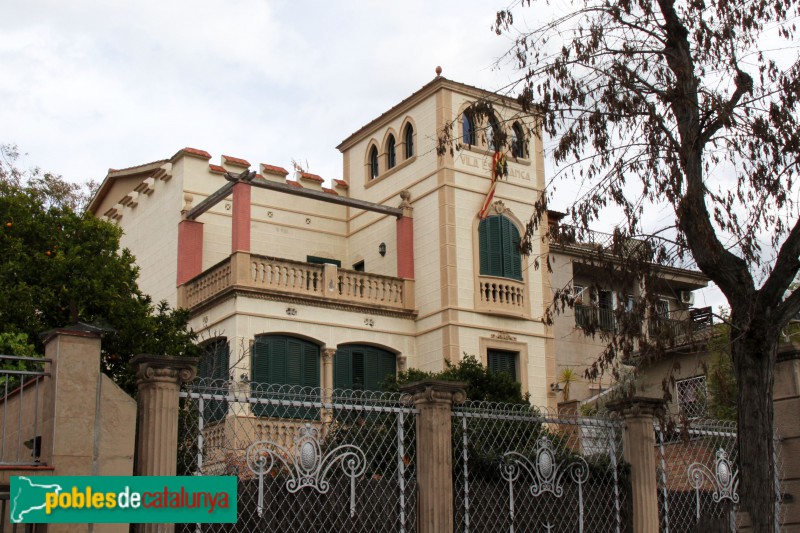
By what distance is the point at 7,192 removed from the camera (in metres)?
18.0

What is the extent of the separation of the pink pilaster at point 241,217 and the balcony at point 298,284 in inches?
11.1

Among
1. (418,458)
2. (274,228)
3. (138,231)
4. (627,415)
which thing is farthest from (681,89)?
(138,231)

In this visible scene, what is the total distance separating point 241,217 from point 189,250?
267cm

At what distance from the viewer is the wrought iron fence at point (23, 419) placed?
7758mm

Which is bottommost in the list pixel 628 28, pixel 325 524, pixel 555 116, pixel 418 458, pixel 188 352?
pixel 325 524

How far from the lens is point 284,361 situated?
21.7 m

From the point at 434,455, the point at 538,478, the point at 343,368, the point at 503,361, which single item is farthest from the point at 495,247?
the point at 434,455

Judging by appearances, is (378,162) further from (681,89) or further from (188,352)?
(681,89)

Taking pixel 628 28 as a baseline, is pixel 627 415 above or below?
below

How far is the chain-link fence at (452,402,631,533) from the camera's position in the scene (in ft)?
33.6

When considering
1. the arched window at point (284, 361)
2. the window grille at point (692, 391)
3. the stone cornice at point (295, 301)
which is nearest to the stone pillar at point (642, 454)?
the arched window at point (284, 361)

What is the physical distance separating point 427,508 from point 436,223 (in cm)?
1418

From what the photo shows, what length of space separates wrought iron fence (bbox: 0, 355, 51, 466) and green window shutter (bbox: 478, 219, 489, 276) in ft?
51.9
